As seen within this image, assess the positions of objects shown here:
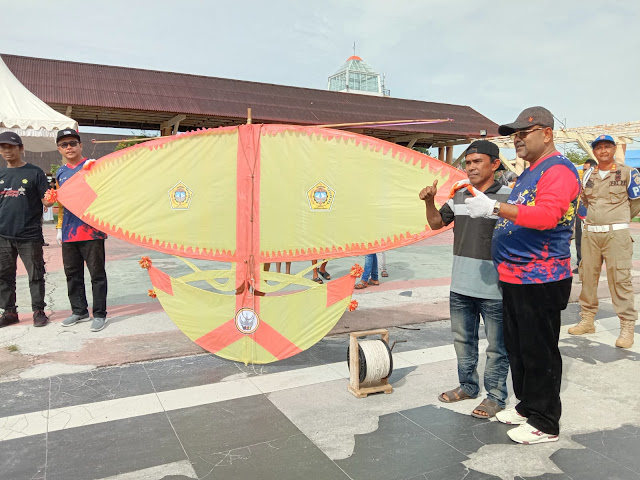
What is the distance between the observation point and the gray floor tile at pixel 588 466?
8.81 ft

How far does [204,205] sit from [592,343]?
428 centimetres

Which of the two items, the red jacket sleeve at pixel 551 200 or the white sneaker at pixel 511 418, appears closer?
the red jacket sleeve at pixel 551 200

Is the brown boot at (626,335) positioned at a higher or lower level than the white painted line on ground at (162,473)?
higher

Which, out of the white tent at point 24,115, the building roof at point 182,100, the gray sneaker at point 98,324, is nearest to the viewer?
the gray sneaker at point 98,324

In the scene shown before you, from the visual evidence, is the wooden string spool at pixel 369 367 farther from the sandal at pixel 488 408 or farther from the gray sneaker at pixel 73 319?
the gray sneaker at pixel 73 319

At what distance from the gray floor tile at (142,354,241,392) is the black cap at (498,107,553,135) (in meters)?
2.95

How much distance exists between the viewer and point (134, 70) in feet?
55.3

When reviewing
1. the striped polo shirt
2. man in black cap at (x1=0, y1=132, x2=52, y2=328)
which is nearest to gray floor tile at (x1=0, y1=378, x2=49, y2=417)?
man in black cap at (x1=0, y1=132, x2=52, y2=328)

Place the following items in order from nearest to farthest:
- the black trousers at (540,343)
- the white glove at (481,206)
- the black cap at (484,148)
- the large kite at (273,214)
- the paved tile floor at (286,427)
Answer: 1. the white glove at (481,206)
2. the paved tile floor at (286,427)
3. the black trousers at (540,343)
4. the black cap at (484,148)
5. the large kite at (273,214)

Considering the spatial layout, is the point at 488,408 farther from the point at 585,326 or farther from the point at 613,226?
the point at 613,226

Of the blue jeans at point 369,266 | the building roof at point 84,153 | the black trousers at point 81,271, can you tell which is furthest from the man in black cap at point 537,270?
the building roof at point 84,153

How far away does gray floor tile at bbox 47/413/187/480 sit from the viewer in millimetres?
2740

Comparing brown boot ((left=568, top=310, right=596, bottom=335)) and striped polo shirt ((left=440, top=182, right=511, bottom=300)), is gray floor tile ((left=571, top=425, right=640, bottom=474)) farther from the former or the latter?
→ brown boot ((left=568, top=310, right=596, bottom=335))

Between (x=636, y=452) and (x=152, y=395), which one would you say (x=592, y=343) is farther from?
(x=152, y=395)
